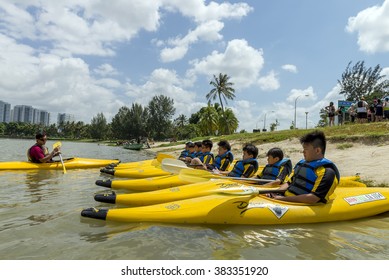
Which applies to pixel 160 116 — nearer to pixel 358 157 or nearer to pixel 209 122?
pixel 209 122

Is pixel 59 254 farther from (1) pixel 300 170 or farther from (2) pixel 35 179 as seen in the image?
(2) pixel 35 179

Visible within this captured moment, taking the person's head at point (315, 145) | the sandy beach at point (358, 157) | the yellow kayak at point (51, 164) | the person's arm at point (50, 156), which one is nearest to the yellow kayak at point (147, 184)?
the person's head at point (315, 145)

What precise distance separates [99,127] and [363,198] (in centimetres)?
9223

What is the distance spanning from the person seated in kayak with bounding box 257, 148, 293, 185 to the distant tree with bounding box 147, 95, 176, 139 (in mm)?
63897

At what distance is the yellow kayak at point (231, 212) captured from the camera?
4.27 metres

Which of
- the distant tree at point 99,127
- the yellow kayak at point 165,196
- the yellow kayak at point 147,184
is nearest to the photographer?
the yellow kayak at point 165,196

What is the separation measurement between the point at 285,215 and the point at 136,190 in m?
4.04

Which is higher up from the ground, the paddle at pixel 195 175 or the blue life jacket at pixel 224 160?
the blue life jacket at pixel 224 160

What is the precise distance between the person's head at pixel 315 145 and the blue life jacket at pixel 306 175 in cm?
9

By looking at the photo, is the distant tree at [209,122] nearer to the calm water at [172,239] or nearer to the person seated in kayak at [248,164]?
the person seated in kayak at [248,164]

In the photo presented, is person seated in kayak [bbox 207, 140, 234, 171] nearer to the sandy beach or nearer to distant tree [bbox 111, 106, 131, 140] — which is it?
the sandy beach

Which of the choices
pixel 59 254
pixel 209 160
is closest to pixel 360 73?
pixel 209 160

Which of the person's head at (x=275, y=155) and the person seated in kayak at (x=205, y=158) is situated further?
the person seated in kayak at (x=205, y=158)

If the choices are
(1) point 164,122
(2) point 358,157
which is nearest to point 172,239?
(2) point 358,157
